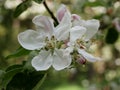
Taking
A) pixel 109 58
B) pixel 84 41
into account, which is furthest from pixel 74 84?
pixel 84 41

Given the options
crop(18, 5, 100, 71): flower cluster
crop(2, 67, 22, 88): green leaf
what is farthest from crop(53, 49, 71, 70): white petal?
crop(2, 67, 22, 88): green leaf

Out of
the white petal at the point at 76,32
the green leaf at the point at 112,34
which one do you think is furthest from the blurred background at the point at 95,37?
the white petal at the point at 76,32

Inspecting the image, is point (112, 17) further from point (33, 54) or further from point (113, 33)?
point (33, 54)

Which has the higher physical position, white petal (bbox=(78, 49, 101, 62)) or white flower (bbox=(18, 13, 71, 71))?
white flower (bbox=(18, 13, 71, 71))

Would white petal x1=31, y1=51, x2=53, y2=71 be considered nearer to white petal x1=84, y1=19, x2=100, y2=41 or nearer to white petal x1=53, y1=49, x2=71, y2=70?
white petal x1=53, y1=49, x2=71, y2=70

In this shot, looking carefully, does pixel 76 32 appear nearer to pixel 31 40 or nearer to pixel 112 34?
pixel 31 40

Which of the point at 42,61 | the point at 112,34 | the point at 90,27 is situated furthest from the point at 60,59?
the point at 112,34
